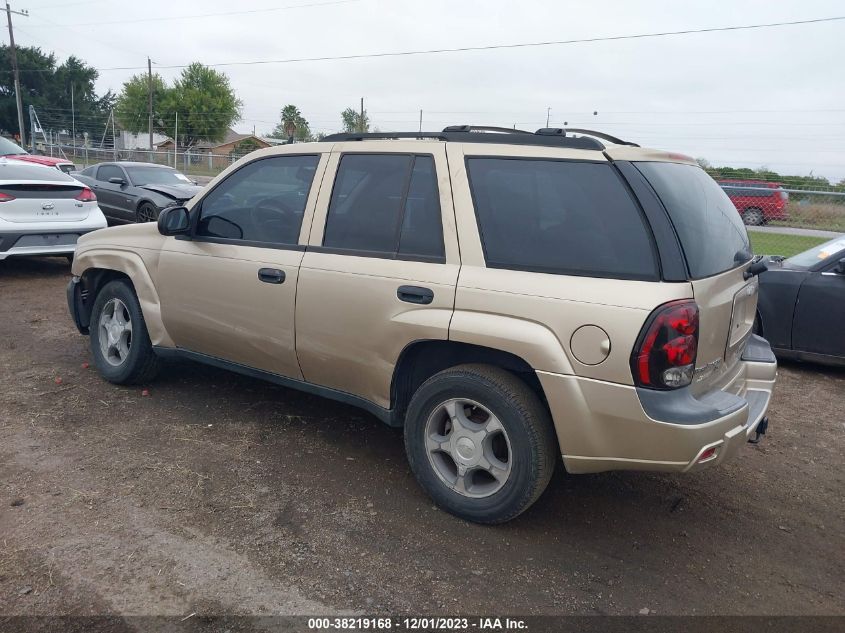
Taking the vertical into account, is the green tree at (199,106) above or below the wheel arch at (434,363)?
above

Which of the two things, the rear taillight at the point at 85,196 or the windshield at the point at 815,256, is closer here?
the windshield at the point at 815,256

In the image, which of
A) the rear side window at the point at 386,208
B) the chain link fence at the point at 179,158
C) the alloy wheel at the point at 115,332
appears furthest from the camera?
the chain link fence at the point at 179,158

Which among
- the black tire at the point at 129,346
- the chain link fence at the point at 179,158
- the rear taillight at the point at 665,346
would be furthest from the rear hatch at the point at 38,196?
the chain link fence at the point at 179,158

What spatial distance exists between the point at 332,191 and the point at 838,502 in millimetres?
3331

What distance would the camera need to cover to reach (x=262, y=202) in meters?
4.24

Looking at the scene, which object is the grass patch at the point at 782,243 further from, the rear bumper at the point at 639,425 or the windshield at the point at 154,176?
the windshield at the point at 154,176

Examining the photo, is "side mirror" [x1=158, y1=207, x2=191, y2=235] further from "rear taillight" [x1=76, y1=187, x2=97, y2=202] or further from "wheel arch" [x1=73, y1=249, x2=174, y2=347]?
"rear taillight" [x1=76, y1=187, x2=97, y2=202]

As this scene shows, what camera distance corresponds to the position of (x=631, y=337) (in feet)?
9.18

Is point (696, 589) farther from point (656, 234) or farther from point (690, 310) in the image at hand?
point (656, 234)

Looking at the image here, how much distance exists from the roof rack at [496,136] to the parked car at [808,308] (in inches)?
141

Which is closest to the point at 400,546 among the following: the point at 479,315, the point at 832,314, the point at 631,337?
the point at 479,315

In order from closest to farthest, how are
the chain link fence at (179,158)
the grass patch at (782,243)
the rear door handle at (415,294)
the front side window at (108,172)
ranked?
the rear door handle at (415,294) < the grass patch at (782,243) < the front side window at (108,172) < the chain link fence at (179,158)

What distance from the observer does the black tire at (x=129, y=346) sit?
4.83 meters

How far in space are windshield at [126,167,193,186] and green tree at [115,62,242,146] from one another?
56.1m
